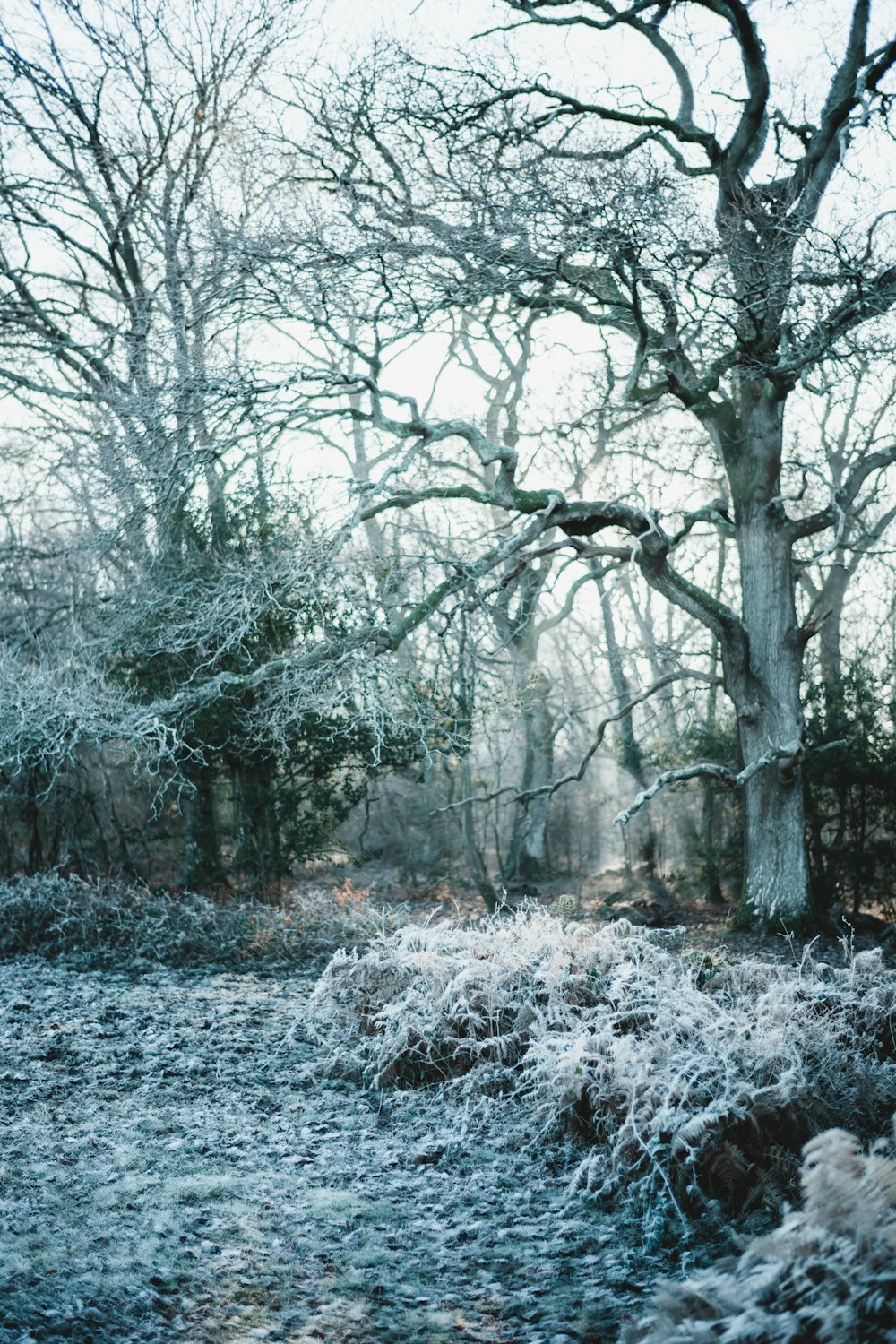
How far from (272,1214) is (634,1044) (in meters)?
1.79

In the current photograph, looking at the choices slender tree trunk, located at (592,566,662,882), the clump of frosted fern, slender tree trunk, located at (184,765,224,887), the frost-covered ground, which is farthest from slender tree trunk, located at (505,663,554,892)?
the clump of frosted fern

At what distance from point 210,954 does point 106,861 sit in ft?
16.4

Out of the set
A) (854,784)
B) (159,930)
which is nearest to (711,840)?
(854,784)

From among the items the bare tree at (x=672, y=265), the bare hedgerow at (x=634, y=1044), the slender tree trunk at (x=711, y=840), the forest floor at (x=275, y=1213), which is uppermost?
the bare tree at (x=672, y=265)

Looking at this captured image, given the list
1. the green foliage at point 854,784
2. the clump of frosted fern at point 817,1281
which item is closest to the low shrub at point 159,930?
the green foliage at point 854,784

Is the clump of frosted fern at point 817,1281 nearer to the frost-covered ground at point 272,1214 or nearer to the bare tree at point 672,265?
the frost-covered ground at point 272,1214

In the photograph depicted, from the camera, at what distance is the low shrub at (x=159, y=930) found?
33.6 ft

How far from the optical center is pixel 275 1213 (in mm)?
4332

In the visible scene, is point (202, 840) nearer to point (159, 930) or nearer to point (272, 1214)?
point (159, 930)

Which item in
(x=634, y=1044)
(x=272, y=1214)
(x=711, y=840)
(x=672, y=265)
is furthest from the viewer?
(x=711, y=840)

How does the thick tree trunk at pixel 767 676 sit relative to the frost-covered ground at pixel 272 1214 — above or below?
above

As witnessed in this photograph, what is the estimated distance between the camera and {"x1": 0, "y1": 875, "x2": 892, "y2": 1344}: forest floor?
347 cm

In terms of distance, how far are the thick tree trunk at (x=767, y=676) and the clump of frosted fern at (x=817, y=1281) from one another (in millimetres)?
9744

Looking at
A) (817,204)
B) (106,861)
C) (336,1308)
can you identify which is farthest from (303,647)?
(336,1308)
